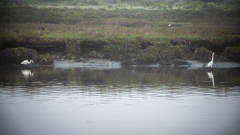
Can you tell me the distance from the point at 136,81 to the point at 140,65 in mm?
6580

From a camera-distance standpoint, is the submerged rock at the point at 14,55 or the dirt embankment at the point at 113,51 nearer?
the submerged rock at the point at 14,55

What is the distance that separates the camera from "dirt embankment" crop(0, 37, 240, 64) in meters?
31.3

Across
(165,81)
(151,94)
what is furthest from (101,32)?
(151,94)

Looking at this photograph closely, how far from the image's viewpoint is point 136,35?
3450 centimetres

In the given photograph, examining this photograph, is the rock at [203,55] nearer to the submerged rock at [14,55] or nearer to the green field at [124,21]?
the green field at [124,21]

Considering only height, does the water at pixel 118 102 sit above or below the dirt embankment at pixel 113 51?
below

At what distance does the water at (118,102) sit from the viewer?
15805mm

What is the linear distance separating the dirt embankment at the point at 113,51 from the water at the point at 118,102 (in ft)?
7.68

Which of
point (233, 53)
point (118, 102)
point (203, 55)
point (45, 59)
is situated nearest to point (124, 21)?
point (203, 55)

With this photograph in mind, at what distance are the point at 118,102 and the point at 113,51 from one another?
1260cm

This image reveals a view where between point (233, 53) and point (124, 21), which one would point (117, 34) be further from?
point (124, 21)

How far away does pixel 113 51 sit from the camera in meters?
32.1

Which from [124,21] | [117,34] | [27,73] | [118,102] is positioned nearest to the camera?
[118,102]

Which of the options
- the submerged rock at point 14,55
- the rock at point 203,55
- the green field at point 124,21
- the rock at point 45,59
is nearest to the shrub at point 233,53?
the rock at point 203,55
